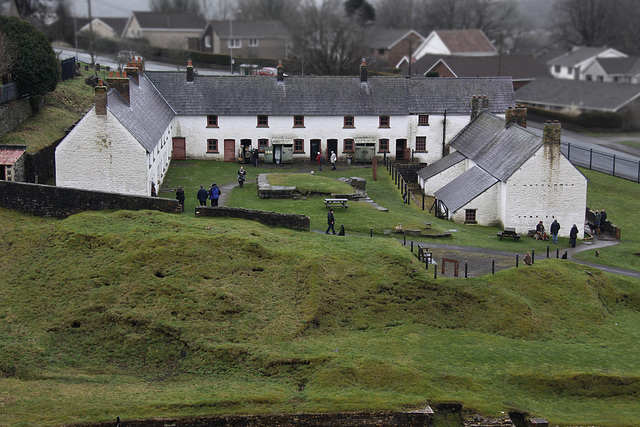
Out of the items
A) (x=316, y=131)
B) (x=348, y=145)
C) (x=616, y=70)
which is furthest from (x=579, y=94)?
(x=316, y=131)

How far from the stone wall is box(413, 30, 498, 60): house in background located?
79.6 metres

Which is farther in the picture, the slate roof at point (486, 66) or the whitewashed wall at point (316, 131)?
the slate roof at point (486, 66)

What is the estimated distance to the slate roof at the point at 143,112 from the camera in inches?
1692

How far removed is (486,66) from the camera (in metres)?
98.5

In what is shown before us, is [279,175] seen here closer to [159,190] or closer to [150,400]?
[159,190]

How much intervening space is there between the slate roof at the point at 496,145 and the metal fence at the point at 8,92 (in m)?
29.4

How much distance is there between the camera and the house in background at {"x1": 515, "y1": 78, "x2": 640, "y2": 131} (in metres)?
85.2

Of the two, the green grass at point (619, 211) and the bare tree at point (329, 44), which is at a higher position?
the bare tree at point (329, 44)

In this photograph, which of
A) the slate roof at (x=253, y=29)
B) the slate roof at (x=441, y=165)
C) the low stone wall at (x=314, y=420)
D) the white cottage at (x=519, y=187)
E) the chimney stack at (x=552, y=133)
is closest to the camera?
the low stone wall at (x=314, y=420)

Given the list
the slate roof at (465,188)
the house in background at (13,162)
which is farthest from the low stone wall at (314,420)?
the slate roof at (465,188)

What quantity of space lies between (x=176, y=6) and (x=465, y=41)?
199ft

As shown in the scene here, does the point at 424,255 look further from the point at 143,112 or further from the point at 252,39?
the point at 252,39

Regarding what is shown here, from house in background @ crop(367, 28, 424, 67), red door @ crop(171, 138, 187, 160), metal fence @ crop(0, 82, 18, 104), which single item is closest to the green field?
metal fence @ crop(0, 82, 18, 104)

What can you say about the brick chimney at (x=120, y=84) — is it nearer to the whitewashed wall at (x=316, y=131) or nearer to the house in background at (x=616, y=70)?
the whitewashed wall at (x=316, y=131)
